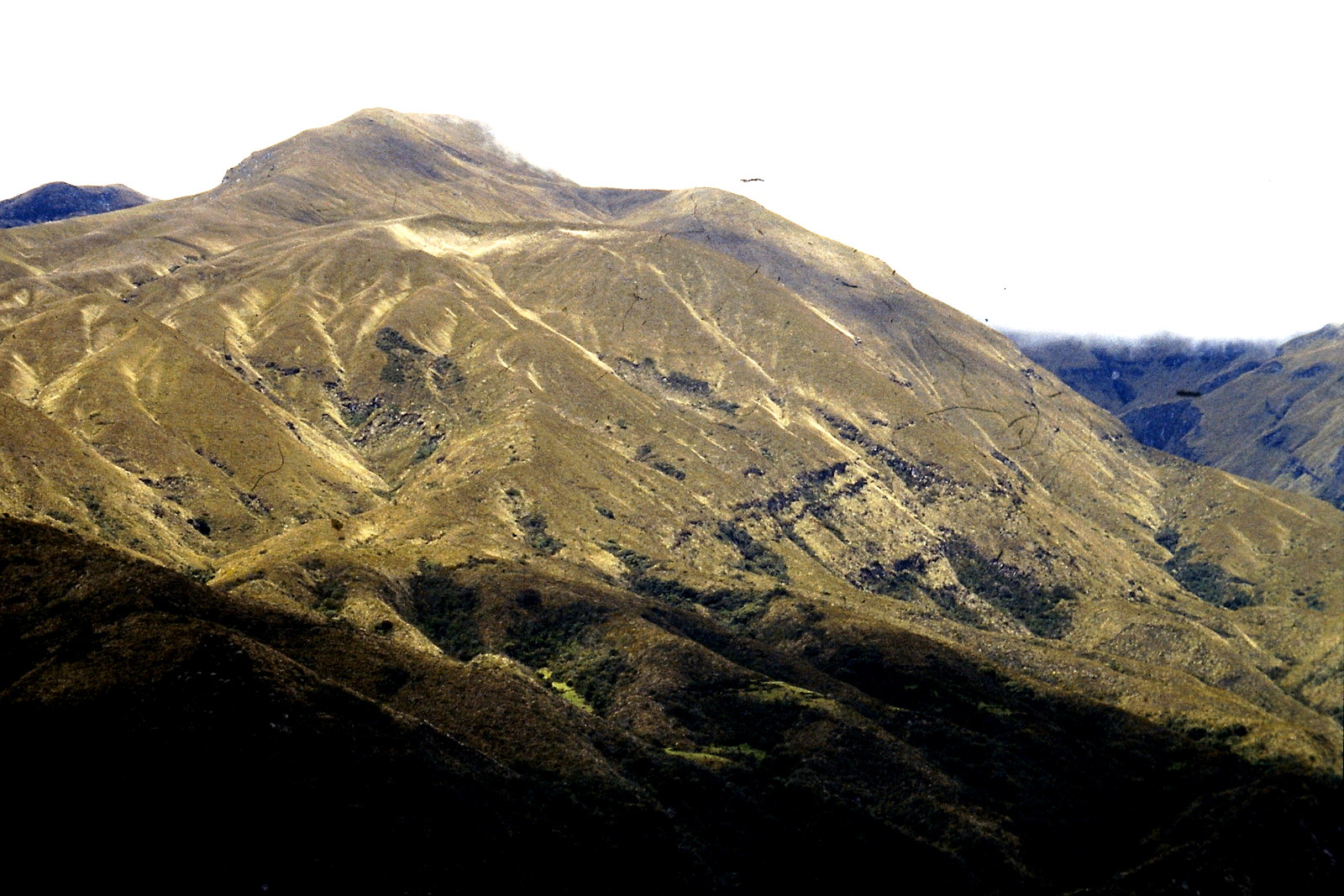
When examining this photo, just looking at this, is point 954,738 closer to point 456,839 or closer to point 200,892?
point 456,839

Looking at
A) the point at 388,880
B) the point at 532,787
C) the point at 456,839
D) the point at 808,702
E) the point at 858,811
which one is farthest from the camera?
the point at 808,702

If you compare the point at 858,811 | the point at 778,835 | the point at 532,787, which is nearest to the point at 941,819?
the point at 858,811

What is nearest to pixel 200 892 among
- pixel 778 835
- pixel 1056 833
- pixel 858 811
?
pixel 778 835

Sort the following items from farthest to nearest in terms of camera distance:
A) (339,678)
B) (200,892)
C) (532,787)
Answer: (339,678)
(532,787)
(200,892)

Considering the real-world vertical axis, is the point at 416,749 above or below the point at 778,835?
above

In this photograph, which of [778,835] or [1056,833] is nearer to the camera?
[778,835]

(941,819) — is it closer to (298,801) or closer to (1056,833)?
→ (1056,833)
